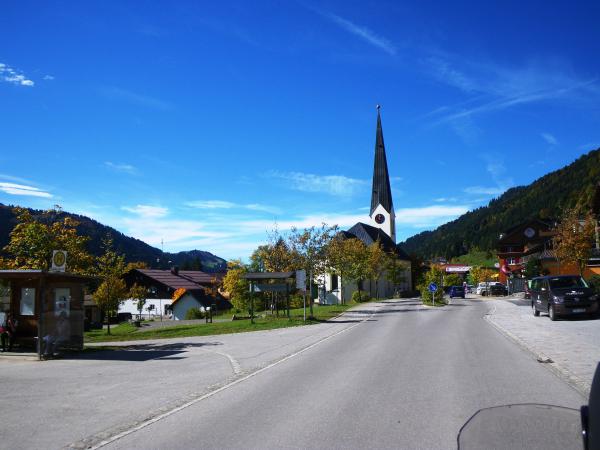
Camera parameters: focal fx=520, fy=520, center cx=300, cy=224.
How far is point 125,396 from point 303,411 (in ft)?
12.3

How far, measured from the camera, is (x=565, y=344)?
1437cm

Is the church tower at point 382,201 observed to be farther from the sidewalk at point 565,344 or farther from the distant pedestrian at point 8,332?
the distant pedestrian at point 8,332

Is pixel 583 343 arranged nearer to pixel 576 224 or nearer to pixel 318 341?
pixel 318 341

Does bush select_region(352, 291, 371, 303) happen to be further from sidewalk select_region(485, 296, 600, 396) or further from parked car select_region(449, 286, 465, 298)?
sidewalk select_region(485, 296, 600, 396)

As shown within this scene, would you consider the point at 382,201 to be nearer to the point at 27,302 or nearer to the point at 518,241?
the point at 518,241

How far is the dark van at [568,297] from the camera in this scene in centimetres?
2134

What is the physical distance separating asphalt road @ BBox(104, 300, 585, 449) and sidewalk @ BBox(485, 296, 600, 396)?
0.38 m

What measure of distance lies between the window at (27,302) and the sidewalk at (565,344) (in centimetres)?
1562

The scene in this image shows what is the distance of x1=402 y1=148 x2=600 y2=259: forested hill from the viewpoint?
115988mm

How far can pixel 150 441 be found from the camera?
635 centimetres

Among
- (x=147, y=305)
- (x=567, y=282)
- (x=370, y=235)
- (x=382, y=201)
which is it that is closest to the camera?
(x=567, y=282)

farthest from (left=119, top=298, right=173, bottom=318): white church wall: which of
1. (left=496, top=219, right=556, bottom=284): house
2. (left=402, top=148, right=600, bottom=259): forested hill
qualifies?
(left=496, top=219, right=556, bottom=284): house

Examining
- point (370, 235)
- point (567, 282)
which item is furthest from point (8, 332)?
point (370, 235)

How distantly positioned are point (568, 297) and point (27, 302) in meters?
20.8
